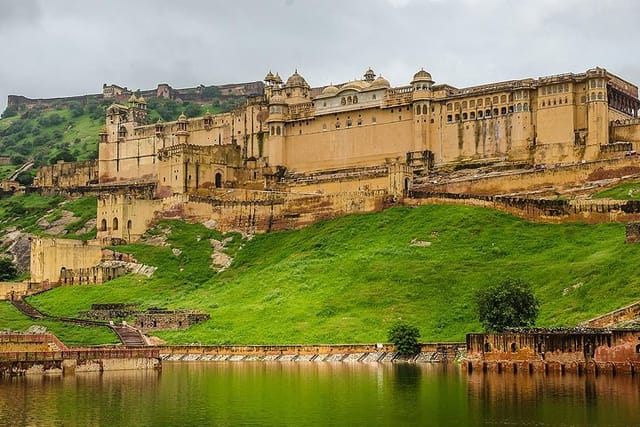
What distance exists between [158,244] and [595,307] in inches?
2052

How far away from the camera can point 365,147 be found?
105 metres

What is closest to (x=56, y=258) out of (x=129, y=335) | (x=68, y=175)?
(x=129, y=335)

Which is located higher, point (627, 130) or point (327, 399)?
point (627, 130)

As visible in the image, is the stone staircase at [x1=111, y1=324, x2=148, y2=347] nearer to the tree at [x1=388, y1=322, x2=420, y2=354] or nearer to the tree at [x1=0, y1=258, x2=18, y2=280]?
the tree at [x1=388, y1=322, x2=420, y2=354]

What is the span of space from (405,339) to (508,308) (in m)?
6.21

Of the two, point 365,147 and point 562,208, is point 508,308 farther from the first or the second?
point 365,147

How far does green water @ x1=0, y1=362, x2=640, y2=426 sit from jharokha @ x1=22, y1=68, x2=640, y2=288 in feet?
132

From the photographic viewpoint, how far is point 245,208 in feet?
327

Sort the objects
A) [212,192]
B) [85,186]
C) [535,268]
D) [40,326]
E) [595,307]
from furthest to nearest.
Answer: [85,186] < [212,192] < [40,326] < [535,268] < [595,307]

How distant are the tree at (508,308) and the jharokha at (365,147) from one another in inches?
1242

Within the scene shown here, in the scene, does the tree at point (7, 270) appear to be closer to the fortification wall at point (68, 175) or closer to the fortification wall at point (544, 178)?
the fortification wall at point (68, 175)

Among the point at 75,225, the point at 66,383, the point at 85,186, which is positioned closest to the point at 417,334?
the point at 66,383

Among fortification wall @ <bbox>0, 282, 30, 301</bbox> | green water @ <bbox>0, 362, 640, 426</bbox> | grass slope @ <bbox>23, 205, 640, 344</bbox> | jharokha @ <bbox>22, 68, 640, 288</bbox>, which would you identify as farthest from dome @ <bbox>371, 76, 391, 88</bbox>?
green water @ <bbox>0, 362, 640, 426</bbox>

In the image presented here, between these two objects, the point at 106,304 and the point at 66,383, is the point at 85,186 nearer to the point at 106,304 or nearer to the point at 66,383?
the point at 106,304
